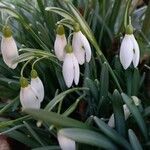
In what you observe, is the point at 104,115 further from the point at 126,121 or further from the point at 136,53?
the point at 136,53

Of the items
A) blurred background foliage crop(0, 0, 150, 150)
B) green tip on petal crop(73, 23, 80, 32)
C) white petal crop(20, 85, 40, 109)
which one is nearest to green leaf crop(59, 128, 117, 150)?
blurred background foliage crop(0, 0, 150, 150)

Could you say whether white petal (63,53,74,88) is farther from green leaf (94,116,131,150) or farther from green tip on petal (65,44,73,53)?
green leaf (94,116,131,150)

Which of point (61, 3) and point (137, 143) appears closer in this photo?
point (137, 143)

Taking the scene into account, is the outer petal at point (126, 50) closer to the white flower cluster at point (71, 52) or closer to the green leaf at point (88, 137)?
the white flower cluster at point (71, 52)

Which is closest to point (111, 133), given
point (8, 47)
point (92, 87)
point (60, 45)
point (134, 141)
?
point (134, 141)

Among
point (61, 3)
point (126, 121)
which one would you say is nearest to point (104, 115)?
point (126, 121)
